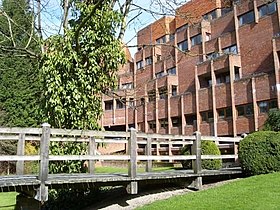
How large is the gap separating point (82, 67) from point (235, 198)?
21.0 feet

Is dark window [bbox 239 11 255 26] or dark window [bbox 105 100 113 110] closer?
dark window [bbox 239 11 255 26]

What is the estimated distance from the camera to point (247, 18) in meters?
30.9

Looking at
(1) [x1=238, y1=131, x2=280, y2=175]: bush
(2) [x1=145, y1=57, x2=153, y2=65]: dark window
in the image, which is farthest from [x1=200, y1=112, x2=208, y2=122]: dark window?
(1) [x1=238, y1=131, x2=280, y2=175]: bush

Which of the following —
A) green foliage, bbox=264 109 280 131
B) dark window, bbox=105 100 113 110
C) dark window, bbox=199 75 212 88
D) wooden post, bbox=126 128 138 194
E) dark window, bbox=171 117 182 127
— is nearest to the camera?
wooden post, bbox=126 128 138 194

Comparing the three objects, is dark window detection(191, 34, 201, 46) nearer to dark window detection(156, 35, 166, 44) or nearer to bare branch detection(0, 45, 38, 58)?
dark window detection(156, 35, 166, 44)

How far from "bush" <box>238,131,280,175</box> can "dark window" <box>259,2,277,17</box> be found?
62.3ft

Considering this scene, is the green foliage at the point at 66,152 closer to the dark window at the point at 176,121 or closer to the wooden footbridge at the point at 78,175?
the wooden footbridge at the point at 78,175

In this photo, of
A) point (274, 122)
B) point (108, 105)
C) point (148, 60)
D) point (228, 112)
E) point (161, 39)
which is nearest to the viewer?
point (274, 122)

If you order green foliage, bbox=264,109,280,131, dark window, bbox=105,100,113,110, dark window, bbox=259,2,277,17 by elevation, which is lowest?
green foliage, bbox=264,109,280,131

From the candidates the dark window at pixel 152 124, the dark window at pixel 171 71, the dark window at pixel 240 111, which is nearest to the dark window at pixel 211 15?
the dark window at pixel 171 71

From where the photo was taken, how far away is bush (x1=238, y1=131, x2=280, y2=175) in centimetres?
1191

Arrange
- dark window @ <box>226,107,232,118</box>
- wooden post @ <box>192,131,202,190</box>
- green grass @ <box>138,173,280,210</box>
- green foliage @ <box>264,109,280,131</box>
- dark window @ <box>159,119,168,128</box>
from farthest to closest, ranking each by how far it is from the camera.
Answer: dark window @ <box>159,119,168,128</box> < dark window @ <box>226,107,232,118</box> < green foliage @ <box>264,109,280,131</box> < wooden post @ <box>192,131,202,190</box> < green grass @ <box>138,173,280,210</box>

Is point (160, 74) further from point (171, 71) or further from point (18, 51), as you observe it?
point (18, 51)

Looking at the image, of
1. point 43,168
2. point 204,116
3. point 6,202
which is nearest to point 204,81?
point 204,116
